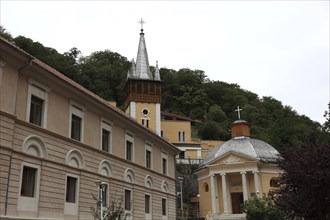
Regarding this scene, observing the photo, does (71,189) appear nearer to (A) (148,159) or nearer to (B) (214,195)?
(A) (148,159)

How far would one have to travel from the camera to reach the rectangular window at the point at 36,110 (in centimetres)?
1692

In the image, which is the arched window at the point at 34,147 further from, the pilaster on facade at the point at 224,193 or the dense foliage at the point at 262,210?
the pilaster on facade at the point at 224,193

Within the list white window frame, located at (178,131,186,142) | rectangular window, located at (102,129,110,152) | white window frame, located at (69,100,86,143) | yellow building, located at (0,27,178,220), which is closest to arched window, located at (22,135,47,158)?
yellow building, located at (0,27,178,220)

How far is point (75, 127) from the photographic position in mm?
19906

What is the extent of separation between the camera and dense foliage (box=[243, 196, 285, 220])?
109 feet

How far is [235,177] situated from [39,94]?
111 ft

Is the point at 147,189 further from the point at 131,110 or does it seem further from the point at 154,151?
the point at 131,110

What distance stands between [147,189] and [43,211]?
10.9 m

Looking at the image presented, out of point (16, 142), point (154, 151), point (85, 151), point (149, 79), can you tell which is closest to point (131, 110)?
point (149, 79)

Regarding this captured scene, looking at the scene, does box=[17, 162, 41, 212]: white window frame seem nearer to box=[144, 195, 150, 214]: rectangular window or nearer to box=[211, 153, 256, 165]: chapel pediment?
box=[144, 195, 150, 214]: rectangular window

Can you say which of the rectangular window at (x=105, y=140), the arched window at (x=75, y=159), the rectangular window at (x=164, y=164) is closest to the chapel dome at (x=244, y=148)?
the rectangular window at (x=164, y=164)

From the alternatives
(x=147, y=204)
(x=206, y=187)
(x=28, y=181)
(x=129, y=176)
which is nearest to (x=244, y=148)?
(x=206, y=187)

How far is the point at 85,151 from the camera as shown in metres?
20.2

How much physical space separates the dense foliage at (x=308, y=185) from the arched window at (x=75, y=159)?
36.5 ft
